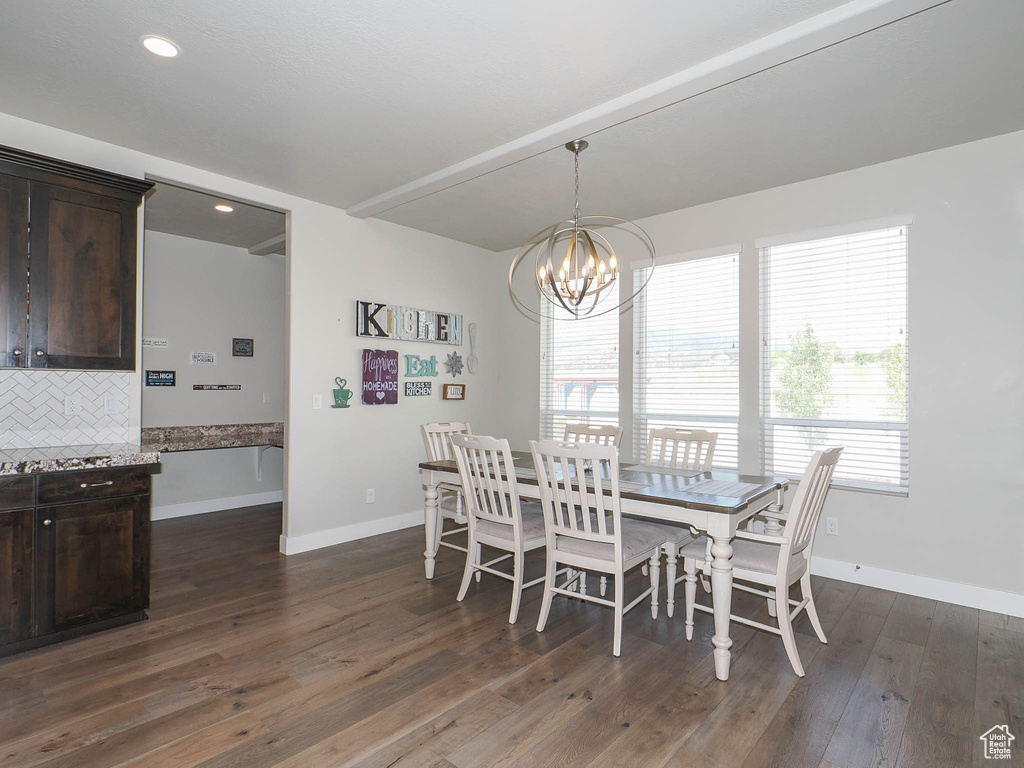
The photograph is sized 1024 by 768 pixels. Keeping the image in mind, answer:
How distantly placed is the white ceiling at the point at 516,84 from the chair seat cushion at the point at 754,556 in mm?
2242

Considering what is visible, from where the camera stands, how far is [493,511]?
10.4ft

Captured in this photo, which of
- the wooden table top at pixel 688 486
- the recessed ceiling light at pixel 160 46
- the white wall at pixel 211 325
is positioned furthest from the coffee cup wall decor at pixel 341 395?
the recessed ceiling light at pixel 160 46

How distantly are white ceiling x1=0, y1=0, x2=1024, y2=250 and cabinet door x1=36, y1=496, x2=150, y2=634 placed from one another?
6.98ft

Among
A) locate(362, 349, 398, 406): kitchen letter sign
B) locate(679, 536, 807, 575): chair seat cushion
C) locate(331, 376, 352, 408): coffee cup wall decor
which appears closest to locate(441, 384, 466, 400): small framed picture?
locate(362, 349, 398, 406): kitchen letter sign

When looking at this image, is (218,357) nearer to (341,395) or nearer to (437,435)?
(341,395)

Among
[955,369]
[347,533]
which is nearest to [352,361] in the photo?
[347,533]

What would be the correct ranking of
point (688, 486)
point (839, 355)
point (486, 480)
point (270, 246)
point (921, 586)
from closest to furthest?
point (688, 486) < point (486, 480) < point (921, 586) < point (839, 355) < point (270, 246)

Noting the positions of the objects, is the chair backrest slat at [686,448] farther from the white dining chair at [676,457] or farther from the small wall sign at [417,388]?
the small wall sign at [417,388]

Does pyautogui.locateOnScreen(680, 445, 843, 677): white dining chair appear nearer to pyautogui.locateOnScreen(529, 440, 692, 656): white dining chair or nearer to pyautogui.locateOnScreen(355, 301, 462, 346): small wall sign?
pyautogui.locateOnScreen(529, 440, 692, 656): white dining chair

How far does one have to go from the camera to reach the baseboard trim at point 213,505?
535cm

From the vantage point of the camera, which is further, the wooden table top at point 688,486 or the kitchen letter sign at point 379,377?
the kitchen letter sign at point 379,377

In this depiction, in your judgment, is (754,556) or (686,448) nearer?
(754,556)

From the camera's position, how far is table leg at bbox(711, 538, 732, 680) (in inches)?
97.6

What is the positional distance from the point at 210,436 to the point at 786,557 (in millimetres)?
4977
